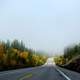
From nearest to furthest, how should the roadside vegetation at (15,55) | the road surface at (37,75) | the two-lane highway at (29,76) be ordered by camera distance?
the two-lane highway at (29,76)
the road surface at (37,75)
the roadside vegetation at (15,55)

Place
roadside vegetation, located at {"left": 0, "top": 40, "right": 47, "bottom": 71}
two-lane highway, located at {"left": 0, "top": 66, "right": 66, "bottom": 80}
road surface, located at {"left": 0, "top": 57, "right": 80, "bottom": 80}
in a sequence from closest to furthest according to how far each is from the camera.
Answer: two-lane highway, located at {"left": 0, "top": 66, "right": 66, "bottom": 80} → road surface, located at {"left": 0, "top": 57, "right": 80, "bottom": 80} → roadside vegetation, located at {"left": 0, "top": 40, "right": 47, "bottom": 71}

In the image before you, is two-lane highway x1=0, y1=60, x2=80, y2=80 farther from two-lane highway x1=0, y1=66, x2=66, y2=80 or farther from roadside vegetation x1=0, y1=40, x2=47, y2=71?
roadside vegetation x1=0, y1=40, x2=47, y2=71

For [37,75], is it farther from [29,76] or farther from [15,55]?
[15,55]

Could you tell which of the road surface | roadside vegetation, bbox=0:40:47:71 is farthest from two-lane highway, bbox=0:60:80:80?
roadside vegetation, bbox=0:40:47:71

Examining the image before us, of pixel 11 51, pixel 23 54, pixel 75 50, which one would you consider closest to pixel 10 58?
pixel 11 51

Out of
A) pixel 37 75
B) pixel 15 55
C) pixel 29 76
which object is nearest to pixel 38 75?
pixel 37 75

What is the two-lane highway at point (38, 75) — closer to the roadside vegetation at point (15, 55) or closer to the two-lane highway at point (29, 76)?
the two-lane highway at point (29, 76)

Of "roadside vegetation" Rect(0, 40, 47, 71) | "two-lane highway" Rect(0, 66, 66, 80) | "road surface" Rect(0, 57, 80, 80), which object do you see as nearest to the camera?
"two-lane highway" Rect(0, 66, 66, 80)

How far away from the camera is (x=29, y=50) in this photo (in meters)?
180

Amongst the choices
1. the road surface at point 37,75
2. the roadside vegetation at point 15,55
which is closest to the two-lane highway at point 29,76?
the road surface at point 37,75

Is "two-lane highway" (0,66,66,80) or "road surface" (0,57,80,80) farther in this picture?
"road surface" (0,57,80,80)

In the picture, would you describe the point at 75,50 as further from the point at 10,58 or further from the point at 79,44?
the point at 10,58

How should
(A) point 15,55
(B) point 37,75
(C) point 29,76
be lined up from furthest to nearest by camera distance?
(A) point 15,55 < (B) point 37,75 < (C) point 29,76

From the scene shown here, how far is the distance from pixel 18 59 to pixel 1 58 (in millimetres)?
28497
